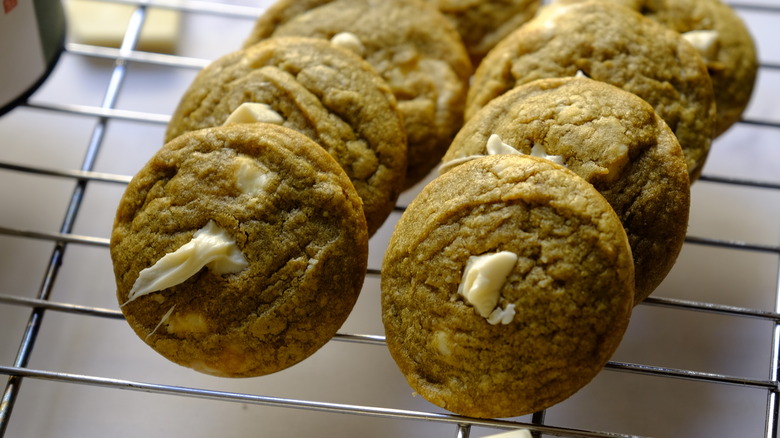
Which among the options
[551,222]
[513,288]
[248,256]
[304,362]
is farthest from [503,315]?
[304,362]

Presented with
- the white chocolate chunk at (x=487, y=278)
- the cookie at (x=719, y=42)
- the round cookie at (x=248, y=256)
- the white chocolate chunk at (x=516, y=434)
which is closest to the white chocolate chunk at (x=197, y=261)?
the round cookie at (x=248, y=256)

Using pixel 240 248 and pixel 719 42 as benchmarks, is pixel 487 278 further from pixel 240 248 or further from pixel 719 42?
pixel 719 42

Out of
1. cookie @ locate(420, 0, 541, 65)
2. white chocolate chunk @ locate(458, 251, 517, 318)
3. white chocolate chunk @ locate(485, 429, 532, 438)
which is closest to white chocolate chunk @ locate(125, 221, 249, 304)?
white chocolate chunk @ locate(458, 251, 517, 318)

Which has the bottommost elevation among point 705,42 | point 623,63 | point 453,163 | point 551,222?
point 551,222

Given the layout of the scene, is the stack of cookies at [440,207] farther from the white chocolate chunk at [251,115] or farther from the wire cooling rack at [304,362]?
the wire cooling rack at [304,362]

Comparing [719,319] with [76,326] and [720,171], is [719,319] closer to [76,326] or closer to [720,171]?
[720,171]

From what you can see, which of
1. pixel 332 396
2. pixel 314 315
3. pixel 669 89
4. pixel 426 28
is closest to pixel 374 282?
pixel 332 396
